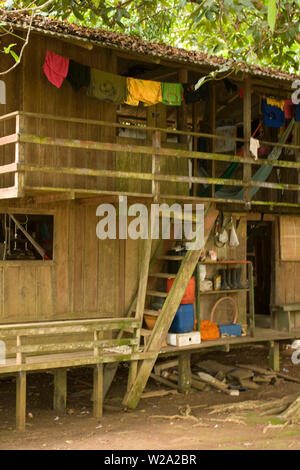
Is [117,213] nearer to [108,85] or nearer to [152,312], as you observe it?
[152,312]

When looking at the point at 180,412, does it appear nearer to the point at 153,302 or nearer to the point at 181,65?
the point at 153,302

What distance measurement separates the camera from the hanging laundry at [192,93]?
11.9 meters

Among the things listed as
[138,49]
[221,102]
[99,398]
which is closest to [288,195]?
[221,102]

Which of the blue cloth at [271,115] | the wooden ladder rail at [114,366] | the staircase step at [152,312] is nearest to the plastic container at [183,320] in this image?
the staircase step at [152,312]

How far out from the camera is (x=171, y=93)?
1103cm

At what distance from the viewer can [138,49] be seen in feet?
33.3

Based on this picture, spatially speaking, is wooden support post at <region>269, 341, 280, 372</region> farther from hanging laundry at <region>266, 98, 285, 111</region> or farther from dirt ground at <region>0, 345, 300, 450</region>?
hanging laundry at <region>266, 98, 285, 111</region>

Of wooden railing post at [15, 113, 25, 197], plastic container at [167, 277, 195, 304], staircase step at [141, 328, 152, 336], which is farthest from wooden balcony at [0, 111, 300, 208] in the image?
staircase step at [141, 328, 152, 336]

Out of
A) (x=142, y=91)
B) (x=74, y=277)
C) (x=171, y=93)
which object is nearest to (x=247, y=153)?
(x=171, y=93)

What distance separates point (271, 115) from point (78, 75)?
14.1ft

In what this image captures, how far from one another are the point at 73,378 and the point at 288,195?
250 inches

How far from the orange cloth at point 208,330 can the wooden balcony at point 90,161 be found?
241 centimetres

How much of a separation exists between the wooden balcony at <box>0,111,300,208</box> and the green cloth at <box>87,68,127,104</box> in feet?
1.78

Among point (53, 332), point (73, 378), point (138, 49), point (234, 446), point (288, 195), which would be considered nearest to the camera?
point (234, 446)
